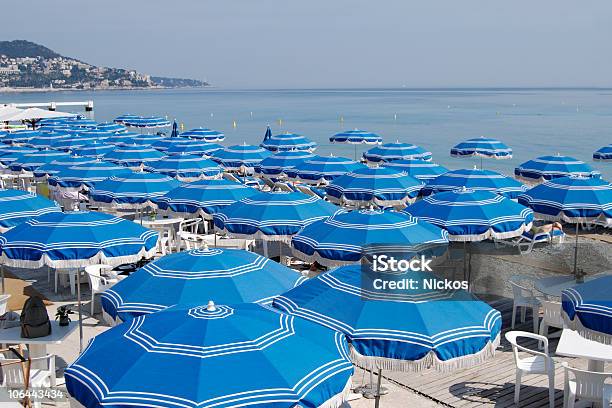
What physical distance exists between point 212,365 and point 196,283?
1.74 meters

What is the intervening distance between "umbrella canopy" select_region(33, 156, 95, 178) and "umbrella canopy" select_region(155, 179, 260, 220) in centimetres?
385

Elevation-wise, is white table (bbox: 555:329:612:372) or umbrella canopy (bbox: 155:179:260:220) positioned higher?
umbrella canopy (bbox: 155:179:260:220)

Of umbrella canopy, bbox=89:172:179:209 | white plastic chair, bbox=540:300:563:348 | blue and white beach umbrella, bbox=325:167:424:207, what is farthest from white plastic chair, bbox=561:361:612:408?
umbrella canopy, bbox=89:172:179:209

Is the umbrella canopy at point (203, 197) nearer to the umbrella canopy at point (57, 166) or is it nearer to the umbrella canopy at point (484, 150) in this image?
the umbrella canopy at point (57, 166)

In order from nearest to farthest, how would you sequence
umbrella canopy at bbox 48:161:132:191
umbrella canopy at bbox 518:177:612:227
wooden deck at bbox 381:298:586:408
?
wooden deck at bbox 381:298:586:408
umbrella canopy at bbox 518:177:612:227
umbrella canopy at bbox 48:161:132:191

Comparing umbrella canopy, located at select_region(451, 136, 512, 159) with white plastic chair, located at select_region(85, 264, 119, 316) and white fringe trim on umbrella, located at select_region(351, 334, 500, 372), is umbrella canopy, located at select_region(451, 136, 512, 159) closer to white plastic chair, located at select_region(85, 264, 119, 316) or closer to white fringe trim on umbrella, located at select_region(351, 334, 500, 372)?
white plastic chair, located at select_region(85, 264, 119, 316)

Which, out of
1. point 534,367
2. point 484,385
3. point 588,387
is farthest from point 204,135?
point 588,387

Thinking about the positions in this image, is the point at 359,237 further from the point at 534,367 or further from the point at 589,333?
the point at 589,333

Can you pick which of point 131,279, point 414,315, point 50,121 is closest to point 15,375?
point 131,279

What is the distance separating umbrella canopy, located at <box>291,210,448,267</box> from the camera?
22.0 ft

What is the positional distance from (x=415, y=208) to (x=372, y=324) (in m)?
4.53

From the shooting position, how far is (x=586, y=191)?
9297mm

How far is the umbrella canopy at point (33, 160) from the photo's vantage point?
1525cm

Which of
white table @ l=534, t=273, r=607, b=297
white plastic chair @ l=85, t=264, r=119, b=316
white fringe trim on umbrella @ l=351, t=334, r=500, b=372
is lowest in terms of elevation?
white plastic chair @ l=85, t=264, r=119, b=316
